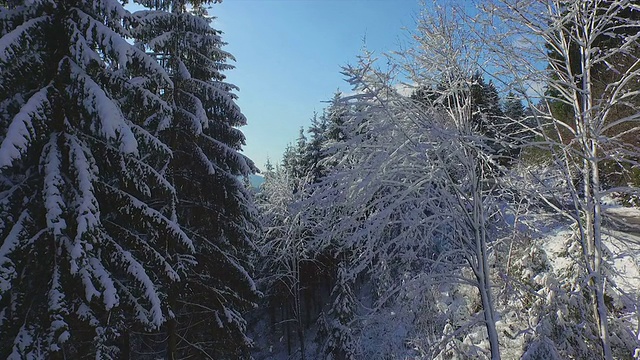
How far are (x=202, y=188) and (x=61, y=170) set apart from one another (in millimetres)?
4339

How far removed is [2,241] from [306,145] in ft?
86.5

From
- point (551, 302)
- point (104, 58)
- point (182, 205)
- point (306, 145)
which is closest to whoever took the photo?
point (104, 58)

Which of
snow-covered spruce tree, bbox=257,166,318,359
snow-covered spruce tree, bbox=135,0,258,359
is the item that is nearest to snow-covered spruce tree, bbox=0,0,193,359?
snow-covered spruce tree, bbox=135,0,258,359

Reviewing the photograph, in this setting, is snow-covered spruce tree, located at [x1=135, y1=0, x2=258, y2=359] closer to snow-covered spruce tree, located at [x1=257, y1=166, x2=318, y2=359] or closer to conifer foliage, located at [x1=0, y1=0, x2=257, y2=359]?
conifer foliage, located at [x1=0, y1=0, x2=257, y2=359]

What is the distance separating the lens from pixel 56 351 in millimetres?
5617

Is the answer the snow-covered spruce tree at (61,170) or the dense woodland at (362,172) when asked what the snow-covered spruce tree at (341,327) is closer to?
the dense woodland at (362,172)

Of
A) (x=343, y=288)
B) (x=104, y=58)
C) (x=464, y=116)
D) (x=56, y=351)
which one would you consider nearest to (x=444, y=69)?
(x=464, y=116)

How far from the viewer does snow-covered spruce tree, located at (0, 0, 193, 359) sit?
5.68 metres

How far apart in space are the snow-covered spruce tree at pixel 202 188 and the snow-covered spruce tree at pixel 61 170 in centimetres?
248

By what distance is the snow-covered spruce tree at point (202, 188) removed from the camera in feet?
31.9

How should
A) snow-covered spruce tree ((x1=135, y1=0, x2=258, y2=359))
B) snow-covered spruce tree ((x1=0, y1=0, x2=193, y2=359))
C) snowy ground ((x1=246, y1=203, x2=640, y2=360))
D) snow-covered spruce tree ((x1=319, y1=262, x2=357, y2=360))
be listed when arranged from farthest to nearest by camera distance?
snow-covered spruce tree ((x1=319, y1=262, x2=357, y2=360)) < snow-covered spruce tree ((x1=135, y1=0, x2=258, y2=359)) < snowy ground ((x1=246, y1=203, x2=640, y2=360)) < snow-covered spruce tree ((x1=0, y1=0, x2=193, y2=359))

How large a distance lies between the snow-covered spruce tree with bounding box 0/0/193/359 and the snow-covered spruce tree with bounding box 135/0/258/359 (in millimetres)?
2477

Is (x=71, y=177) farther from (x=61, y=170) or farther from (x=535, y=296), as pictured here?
(x=535, y=296)

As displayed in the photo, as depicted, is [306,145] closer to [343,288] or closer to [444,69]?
[343,288]
